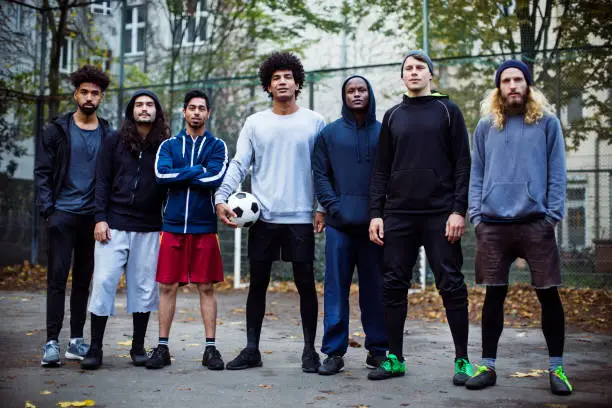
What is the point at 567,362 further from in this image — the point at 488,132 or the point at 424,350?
the point at 488,132

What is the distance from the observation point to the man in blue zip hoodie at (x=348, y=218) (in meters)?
5.36

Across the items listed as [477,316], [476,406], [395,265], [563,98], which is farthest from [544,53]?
[476,406]

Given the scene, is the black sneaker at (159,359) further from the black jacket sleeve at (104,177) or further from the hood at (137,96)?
the hood at (137,96)

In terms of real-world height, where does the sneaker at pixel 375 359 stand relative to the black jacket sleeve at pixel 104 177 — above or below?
below

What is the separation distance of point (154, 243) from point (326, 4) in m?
8.61

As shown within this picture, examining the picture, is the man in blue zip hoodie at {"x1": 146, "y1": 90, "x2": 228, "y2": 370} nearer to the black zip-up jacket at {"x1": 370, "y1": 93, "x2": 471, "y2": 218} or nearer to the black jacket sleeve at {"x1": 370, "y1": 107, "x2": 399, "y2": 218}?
the black jacket sleeve at {"x1": 370, "y1": 107, "x2": 399, "y2": 218}

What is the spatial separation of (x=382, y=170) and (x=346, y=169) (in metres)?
0.32

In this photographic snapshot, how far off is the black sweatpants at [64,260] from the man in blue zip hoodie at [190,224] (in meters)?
0.71

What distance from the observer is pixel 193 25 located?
1396 centimetres

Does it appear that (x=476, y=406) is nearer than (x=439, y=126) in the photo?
Yes

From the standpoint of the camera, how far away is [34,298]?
1017cm

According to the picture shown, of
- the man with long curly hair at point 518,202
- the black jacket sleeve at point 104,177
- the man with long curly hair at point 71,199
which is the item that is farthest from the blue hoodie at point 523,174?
the man with long curly hair at point 71,199

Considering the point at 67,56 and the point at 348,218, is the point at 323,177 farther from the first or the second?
the point at 67,56

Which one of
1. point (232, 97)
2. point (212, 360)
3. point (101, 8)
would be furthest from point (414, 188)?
point (101, 8)
